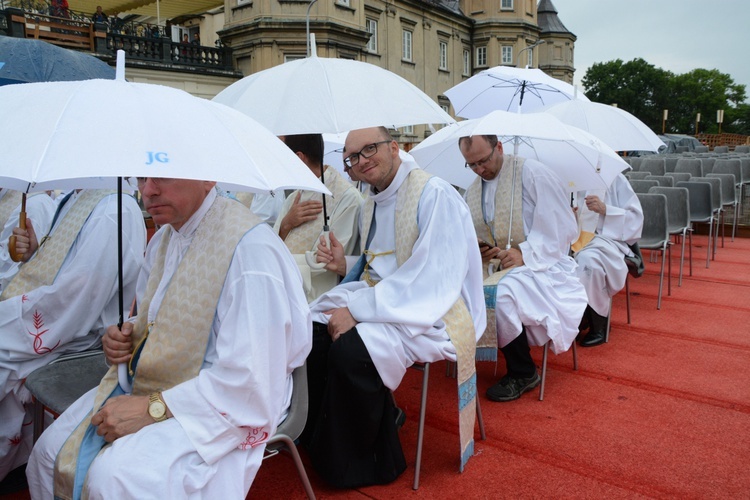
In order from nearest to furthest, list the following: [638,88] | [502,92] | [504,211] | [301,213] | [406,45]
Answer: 1. [301,213]
2. [504,211]
3. [502,92]
4. [406,45]
5. [638,88]

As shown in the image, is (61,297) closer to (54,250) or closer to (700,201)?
(54,250)

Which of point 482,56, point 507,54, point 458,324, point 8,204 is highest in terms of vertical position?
point 507,54

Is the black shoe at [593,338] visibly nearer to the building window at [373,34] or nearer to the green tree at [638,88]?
the building window at [373,34]

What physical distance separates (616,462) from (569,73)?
176 ft

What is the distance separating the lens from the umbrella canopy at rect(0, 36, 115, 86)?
3701 millimetres

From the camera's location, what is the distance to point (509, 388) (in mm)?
3998

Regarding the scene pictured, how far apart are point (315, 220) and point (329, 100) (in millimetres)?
860

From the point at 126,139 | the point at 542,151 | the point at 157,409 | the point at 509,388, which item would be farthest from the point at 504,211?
the point at 126,139

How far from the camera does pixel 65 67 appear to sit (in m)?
3.91

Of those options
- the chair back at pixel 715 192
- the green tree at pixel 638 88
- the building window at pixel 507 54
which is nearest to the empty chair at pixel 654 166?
the chair back at pixel 715 192

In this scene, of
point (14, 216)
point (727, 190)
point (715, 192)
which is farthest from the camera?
point (727, 190)

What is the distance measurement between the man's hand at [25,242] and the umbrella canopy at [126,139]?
127 centimetres

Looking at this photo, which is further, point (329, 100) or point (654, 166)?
point (654, 166)

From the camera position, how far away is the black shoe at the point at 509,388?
156 inches
